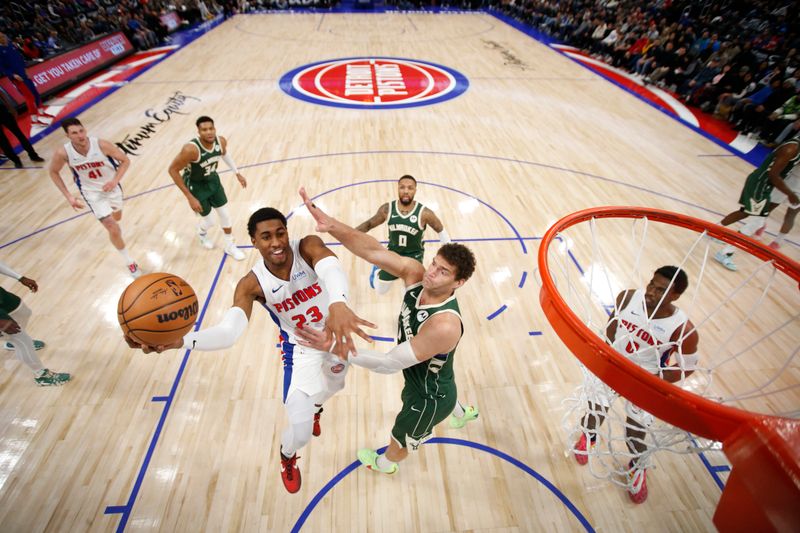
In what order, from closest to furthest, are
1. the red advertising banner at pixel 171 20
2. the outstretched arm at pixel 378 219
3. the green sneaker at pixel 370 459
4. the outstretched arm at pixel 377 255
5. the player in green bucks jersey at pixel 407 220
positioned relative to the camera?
the outstretched arm at pixel 377 255
the green sneaker at pixel 370 459
the player in green bucks jersey at pixel 407 220
the outstretched arm at pixel 378 219
the red advertising banner at pixel 171 20

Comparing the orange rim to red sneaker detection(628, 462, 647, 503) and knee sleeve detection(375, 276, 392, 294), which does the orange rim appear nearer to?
red sneaker detection(628, 462, 647, 503)

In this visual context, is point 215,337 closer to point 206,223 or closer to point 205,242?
point 206,223

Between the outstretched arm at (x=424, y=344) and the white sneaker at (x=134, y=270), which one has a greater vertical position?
the outstretched arm at (x=424, y=344)

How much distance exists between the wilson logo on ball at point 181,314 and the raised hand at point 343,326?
3.19 ft

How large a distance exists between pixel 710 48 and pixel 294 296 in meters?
13.9

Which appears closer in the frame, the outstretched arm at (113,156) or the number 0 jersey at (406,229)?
the number 0 jersey at (406,229)

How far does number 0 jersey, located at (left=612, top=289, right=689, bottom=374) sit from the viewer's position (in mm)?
2650

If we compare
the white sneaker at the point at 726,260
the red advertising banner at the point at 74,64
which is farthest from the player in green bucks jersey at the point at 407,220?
the red advertising banner at the point at 74,64

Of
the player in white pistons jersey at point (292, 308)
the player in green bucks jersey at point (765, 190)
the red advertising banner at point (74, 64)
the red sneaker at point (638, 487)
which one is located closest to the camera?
the player in white pistons jersey at point (292, 308)

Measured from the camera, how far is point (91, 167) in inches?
166

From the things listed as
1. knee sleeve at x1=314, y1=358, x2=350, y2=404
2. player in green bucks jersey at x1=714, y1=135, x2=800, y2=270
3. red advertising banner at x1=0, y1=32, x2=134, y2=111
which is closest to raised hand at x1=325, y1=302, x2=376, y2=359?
knee sleeve at x1=314, y1=358, x2=350, y2=404

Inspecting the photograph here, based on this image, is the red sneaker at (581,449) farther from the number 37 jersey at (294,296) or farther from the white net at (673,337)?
the number 37 jersey at (294,296)

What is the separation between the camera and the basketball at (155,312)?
221 centimetres

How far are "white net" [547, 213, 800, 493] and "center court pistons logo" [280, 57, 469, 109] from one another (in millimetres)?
6543
